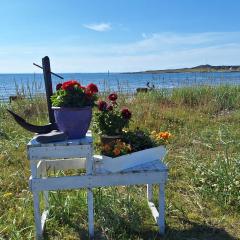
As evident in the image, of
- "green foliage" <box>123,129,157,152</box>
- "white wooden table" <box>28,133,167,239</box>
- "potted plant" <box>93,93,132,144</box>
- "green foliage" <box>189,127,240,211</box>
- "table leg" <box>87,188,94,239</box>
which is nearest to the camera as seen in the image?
"white wooden table" <box>28,133,167,239</box>

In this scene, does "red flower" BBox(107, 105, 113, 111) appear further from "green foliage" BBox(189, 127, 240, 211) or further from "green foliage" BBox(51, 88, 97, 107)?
"green foliage" BBox(189, 127, 240, 211)

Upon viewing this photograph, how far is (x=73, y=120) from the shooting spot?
10.1 ft

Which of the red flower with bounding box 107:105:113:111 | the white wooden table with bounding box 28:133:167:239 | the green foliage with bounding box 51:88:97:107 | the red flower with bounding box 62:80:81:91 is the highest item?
the red flower with bounding box 62:80:81:91

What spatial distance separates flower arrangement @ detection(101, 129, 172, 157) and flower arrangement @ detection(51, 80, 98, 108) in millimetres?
377

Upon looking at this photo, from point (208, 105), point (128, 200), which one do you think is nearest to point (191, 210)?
point (128, 200)

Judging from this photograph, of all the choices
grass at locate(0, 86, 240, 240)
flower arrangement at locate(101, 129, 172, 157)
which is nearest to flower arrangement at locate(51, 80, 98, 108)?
flower arrangement at locate(101, 129, 172, 157)

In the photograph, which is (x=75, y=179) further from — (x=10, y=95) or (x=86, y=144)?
(x=10, y=95)

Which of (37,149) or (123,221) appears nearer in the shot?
(37,149)

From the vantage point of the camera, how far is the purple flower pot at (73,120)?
308cm

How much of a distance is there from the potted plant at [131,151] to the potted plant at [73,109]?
258 mm

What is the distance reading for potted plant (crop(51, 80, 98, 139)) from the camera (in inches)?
121

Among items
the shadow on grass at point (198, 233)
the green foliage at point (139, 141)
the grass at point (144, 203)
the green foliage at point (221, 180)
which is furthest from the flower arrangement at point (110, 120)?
the green foliage at point (221, 180)

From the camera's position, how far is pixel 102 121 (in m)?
3.58

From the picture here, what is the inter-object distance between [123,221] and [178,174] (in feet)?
5.06
